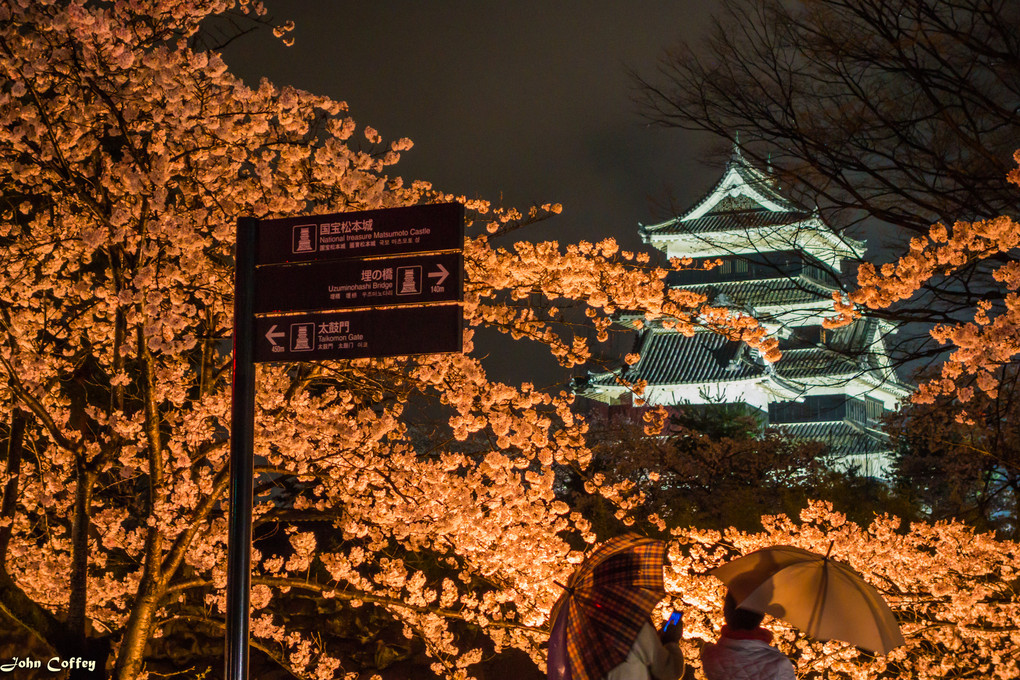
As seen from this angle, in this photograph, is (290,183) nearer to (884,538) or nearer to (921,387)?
(921,387)

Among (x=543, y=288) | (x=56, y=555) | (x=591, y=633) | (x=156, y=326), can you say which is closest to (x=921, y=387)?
(x=543, y=288)

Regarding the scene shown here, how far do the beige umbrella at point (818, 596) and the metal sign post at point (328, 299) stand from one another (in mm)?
1784

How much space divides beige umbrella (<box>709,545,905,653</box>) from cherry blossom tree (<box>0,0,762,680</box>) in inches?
77.3

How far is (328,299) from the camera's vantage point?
12.5 feet

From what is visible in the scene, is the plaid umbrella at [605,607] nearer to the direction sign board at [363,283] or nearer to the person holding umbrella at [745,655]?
the person holding umbrella at [745,655]

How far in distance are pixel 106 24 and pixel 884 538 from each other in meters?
7.36

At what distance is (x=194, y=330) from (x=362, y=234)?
370 cm

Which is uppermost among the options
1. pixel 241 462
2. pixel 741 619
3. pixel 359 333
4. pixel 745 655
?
pixel 359 333

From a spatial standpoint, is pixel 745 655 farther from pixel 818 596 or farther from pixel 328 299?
pixel 328 299

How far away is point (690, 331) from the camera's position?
6215 mm

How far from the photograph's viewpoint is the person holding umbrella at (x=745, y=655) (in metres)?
3.50

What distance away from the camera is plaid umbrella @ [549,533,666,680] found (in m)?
3.64

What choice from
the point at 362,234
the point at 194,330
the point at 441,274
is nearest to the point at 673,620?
the point at 441,274

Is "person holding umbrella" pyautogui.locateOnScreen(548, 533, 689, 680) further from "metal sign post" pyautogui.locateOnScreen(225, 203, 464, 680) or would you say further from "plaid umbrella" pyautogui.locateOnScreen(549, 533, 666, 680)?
"metal sign post" pyautogui.locateOnScreen(225, 203, 464, 680)
